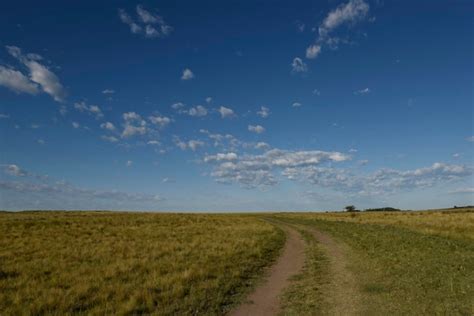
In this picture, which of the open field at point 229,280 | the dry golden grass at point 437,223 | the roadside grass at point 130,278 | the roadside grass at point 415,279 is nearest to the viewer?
the roadside grass at point 415,279

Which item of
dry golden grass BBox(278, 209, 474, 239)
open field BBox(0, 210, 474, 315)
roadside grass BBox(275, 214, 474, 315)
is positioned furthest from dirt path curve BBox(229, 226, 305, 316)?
dry golden grass BBox(278, 209, 474, 239)

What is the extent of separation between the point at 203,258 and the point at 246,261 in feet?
7.41

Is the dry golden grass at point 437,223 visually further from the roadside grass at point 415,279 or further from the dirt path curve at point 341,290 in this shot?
the dirt path curve at point 341,290

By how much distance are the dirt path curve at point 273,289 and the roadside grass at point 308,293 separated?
10.8 inches

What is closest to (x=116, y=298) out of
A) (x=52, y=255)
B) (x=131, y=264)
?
(x=131, y=264)

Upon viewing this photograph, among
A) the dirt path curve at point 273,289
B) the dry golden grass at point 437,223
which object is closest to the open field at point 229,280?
the dirt path curve at point 273,289

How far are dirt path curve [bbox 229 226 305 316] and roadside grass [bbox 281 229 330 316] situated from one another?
0.90ft

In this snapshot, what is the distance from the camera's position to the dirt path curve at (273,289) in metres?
9.53

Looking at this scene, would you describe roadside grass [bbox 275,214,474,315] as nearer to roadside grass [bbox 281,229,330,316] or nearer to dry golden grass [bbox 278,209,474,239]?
roadside grass [bbox 281,229,330,316]

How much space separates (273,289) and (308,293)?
4.19 ft

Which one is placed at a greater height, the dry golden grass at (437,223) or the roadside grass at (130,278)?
the dry golden grass at (437,223)

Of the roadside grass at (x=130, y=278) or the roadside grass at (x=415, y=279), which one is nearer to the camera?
the roadside grass at (x=415, y=279)

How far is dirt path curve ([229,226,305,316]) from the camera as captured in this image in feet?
31.3

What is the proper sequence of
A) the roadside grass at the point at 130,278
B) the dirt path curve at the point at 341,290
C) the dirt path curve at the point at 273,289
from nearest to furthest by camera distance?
the dirt path curve at the point at 341,290 → the dirt path curve at the point at 273,289 → the roadside grass at the point at 130,278
